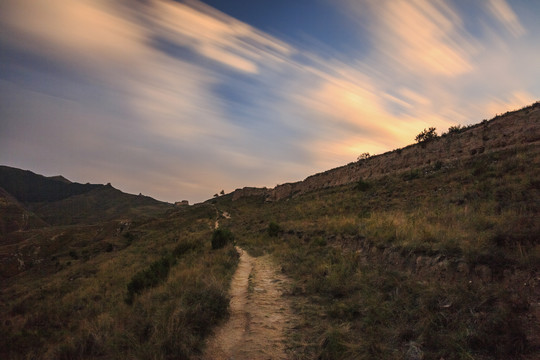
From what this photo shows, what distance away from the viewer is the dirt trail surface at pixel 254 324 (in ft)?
14.8

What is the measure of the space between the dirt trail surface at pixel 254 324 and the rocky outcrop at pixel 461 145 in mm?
23934

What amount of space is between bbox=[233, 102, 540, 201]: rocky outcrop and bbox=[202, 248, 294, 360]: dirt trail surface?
78.5 ft

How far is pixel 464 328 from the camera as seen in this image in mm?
3869

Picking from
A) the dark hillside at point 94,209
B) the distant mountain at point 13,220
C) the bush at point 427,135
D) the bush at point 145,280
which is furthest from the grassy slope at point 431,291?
the dark hillside at point 94,209

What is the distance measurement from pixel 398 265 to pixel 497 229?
2.51 metres

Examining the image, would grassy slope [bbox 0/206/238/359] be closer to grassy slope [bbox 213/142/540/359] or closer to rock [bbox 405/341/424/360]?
grassy slope [bbox 213/142/540/359]

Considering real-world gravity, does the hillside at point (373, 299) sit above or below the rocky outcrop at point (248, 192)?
below

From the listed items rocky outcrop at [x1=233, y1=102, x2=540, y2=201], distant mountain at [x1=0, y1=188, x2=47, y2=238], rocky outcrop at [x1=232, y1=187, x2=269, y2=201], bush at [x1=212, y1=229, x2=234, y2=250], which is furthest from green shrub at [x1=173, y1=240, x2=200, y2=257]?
distant mountain at [x1=0, y1=188, x2=47, y2=238]

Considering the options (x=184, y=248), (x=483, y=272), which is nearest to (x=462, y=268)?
(x=483, y=272)

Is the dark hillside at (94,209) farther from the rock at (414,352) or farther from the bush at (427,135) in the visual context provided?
the rock at (414,352)

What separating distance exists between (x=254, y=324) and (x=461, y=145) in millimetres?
31480

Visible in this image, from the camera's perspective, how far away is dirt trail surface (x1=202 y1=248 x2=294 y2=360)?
4508 mm

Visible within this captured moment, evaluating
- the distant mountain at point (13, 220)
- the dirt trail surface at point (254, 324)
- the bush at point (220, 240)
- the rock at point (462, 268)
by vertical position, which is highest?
the rock at point (462, 268)

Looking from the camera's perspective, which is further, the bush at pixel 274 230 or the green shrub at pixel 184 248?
the bush at pixel 274 230
